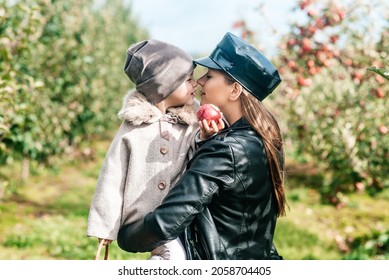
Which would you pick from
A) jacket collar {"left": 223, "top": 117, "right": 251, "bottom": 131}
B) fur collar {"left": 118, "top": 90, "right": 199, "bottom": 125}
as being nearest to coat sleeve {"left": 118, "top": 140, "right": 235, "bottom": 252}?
jacket collar {"left": 223, "top": 117, "right": 251, "bottom": 131}

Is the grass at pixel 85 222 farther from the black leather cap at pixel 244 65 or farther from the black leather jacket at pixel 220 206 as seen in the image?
the black leather cap at pixel 244 65

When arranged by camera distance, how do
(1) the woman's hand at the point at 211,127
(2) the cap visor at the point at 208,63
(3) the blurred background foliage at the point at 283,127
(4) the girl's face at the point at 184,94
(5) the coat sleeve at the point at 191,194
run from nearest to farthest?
(5) the coat sleeve at the point at 191,194
(1) the woman's hand at the point at 211,127
(2) the cap visor at the point at 208,63
(4) the girl's face at the point at 184,94
(3) the blurred background foliage at the point at 283,127

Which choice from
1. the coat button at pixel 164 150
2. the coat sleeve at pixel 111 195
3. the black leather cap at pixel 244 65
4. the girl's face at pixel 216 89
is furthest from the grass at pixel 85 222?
the black leather cap at pixel 244 65

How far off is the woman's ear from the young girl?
192 mm

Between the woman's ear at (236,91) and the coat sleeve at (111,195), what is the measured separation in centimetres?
44

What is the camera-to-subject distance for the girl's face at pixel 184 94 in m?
2.29

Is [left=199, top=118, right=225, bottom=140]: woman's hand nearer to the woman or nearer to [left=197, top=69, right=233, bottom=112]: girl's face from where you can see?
the woman

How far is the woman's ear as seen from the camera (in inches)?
85.2

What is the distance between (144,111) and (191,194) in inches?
17.0

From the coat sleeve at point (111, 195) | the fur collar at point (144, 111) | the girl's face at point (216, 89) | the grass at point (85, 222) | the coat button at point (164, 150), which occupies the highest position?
the girl's face at point (216, 89)

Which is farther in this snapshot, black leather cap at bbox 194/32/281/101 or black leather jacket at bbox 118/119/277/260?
black leather cap at bbox 194/32/281/101

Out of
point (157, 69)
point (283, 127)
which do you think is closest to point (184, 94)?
point (157, 69)

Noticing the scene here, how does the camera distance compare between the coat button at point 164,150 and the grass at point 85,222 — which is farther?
the grass at point 85,222

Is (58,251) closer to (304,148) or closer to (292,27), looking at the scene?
(292,27)
